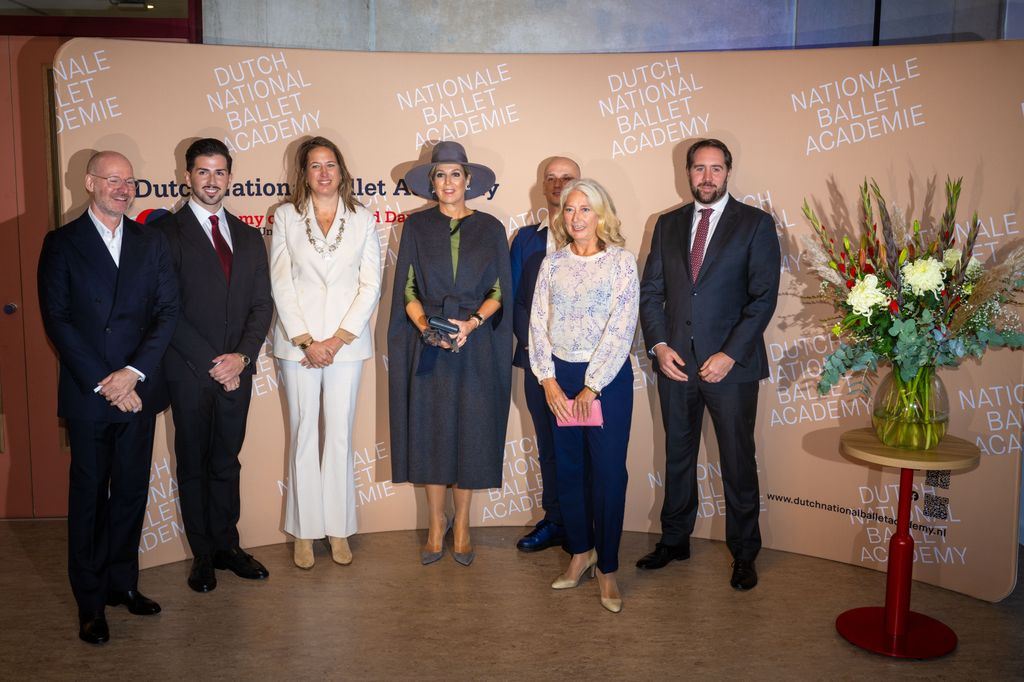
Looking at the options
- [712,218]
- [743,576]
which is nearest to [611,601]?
[743,576]

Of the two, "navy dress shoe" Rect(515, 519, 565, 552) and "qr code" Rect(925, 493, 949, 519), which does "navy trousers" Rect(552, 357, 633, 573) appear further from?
"qr code" Rect(925, 493, 949, 519)

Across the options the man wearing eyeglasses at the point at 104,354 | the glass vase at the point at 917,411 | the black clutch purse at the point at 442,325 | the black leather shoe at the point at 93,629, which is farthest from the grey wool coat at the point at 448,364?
the glass vase at the point at 917,411

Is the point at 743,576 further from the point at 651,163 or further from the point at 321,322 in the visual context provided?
the point at 321,322

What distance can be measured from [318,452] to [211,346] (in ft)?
2.43

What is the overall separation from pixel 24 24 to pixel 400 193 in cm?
239

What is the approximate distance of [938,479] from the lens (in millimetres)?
4082

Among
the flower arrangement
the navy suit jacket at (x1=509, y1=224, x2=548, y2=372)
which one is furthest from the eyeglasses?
the flower arrangement

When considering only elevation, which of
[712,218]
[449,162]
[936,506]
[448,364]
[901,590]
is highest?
[449,162]

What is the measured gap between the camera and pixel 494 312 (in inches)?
164

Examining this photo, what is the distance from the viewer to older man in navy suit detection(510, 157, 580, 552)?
418 centimetres

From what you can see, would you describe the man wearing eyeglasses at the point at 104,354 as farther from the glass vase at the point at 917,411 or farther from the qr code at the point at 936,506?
the qr code at the point at 936,506

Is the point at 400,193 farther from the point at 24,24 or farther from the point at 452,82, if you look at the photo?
the point at 24,24

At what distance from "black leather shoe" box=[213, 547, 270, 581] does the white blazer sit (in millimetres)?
951

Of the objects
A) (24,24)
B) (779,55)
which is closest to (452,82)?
(779,55)
